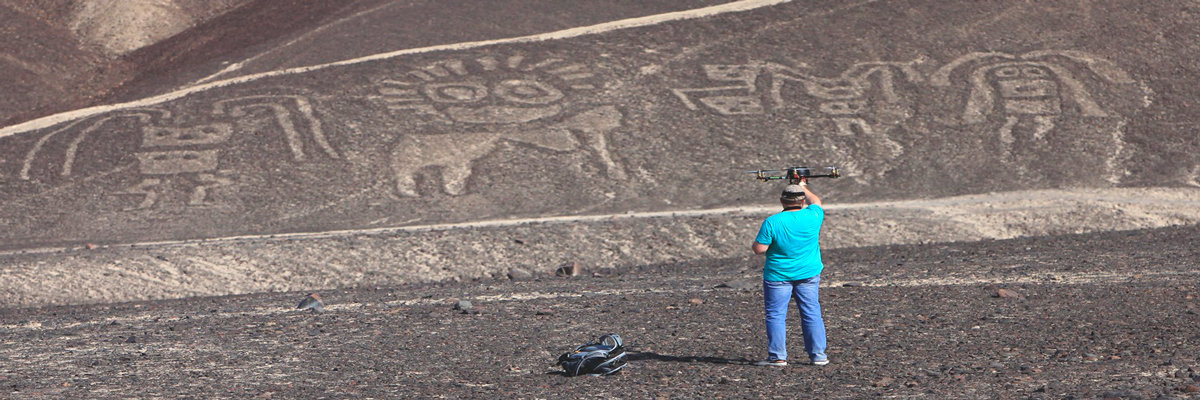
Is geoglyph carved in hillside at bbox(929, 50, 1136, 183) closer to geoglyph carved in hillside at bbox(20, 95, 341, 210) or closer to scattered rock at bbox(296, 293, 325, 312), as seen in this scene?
geoglyph carved in hillside at bbox(20, 95, 341, 210)

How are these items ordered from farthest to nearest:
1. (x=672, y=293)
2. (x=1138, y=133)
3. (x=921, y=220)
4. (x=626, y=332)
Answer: (x=1138, y=133)
(x=921, y=220)
(x=672, y=293)
(x=626, y=332)

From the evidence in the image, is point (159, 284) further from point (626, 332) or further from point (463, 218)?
point (626, 332)

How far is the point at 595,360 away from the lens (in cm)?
888

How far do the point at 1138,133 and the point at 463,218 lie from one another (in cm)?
1399

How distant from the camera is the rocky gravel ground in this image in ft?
28.0

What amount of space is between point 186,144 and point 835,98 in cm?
1410

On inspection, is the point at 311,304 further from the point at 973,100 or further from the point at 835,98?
the point at 973,100

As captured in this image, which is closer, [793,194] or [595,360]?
[793,194]

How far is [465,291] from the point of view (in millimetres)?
14562

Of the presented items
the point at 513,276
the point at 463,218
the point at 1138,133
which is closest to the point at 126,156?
the point at 463,218

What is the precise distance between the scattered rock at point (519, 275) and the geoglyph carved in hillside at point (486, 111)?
Result: 5951 mm

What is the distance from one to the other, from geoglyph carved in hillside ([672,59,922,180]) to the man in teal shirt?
14942 mm

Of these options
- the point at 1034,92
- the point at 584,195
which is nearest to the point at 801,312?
the point at 584,195

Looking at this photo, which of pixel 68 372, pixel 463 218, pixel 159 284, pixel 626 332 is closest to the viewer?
pixel 68 372
